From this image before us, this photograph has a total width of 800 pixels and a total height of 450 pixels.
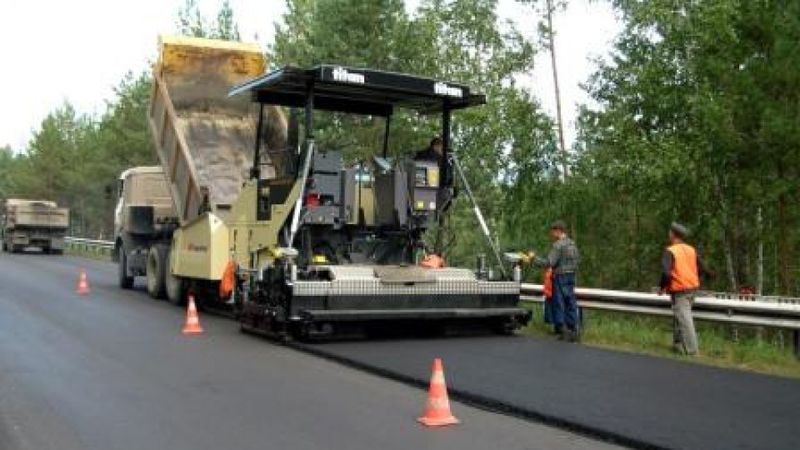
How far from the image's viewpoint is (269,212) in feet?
39.0

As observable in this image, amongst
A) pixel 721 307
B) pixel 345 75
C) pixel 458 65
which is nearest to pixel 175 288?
pixel 345 75

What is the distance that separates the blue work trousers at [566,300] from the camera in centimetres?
1121

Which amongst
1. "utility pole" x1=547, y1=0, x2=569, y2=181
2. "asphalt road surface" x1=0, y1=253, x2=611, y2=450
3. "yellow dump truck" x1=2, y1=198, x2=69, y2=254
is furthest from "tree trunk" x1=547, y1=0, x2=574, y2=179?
"yellow dump truck" x1=2, y1=198, x2=69, y2=254

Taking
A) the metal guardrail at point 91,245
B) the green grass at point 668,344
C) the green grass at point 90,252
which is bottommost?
the green grass at point 668,344

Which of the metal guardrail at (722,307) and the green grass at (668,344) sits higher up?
the metal guardrail at (722,307)

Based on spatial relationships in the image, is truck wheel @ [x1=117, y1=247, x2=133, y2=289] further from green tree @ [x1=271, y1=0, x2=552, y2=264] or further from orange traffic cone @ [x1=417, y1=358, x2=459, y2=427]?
orange traffic cone @ [x1=417, y1=358, x2=459, y2=427]

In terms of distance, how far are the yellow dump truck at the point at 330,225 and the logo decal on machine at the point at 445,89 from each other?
0.02m

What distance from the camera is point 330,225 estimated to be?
11523mm

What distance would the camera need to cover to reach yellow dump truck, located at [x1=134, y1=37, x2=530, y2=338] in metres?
10.6

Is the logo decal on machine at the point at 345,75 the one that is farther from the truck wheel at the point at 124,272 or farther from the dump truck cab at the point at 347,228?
the truck wheel at the point at 124,272

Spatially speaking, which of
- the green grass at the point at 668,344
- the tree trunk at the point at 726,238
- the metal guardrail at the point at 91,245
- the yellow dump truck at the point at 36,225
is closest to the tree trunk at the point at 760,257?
the tree trunk at the point at 726,238

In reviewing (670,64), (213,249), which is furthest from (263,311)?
(670,64)

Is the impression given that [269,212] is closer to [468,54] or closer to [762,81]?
[762,81]

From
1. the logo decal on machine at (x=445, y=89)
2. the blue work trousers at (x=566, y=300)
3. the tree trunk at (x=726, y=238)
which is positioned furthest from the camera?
the tree trunk at (x=726, y=238)
